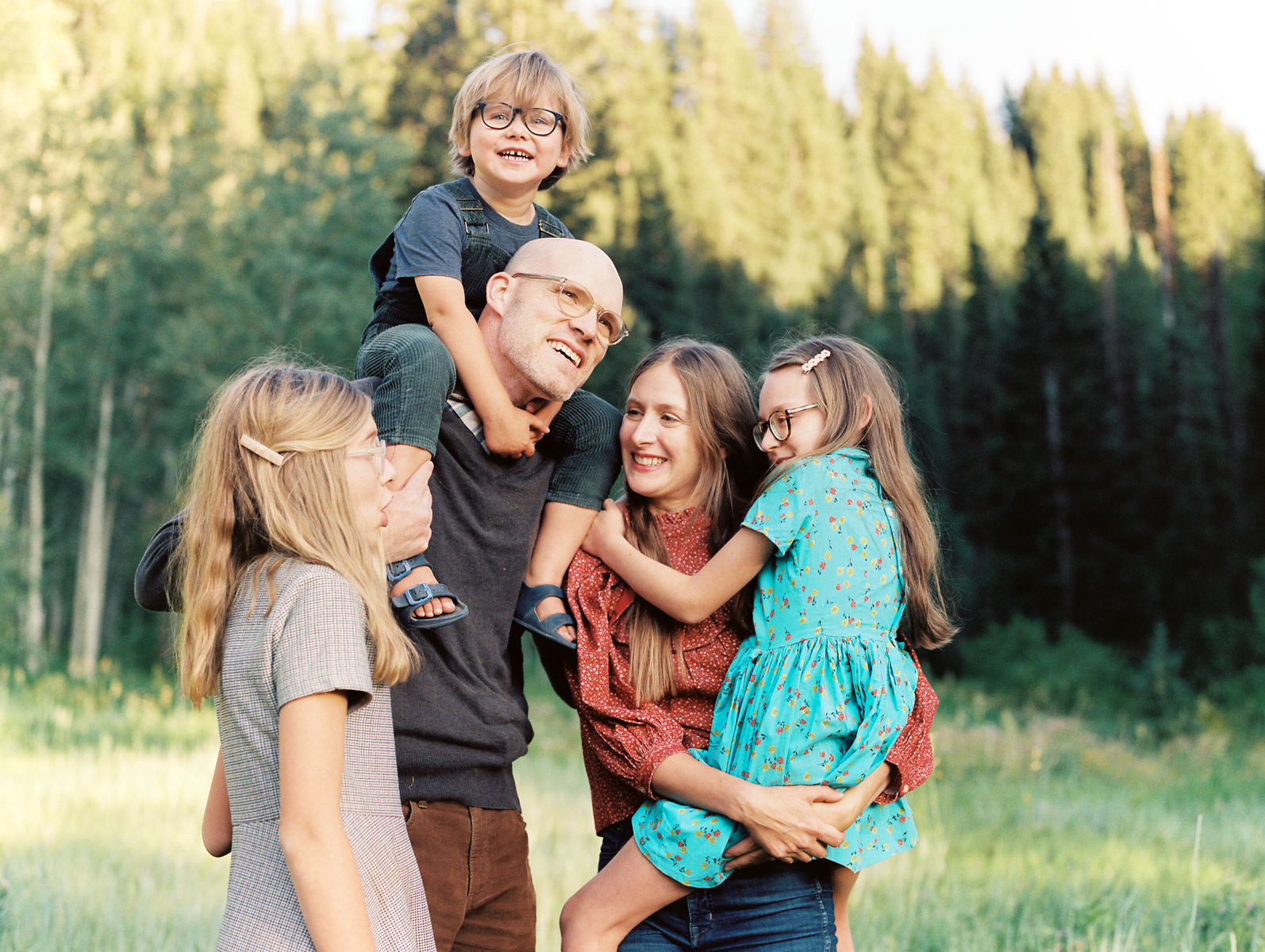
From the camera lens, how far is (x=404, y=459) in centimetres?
250

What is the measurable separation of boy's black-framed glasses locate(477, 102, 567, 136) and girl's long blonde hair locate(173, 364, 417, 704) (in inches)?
51.7

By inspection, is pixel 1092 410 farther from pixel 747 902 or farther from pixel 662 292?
pixel 747 902

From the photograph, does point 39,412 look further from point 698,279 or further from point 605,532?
point 605,532

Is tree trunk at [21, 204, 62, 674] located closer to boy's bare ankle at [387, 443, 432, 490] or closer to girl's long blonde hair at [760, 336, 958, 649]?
boy's bare ankle at [387, 443, 432, 490]

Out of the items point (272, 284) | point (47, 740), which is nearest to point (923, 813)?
point (47, 740)

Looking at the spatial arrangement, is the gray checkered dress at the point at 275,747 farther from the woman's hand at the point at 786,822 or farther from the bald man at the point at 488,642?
the woman's hand at the point at 786,822

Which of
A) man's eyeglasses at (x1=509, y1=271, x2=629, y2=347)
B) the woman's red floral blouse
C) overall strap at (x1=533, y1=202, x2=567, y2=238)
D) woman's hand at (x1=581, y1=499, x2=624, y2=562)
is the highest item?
overall strap at (x1=533, y1=202, x2=567, y2=238)

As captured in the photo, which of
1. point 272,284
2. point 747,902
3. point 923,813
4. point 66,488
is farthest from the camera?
point 66,488

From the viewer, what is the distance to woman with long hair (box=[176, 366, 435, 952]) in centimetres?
191

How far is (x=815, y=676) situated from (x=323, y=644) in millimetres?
1181

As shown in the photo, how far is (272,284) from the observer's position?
26.2 meters

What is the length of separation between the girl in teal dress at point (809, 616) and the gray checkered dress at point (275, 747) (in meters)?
0.64

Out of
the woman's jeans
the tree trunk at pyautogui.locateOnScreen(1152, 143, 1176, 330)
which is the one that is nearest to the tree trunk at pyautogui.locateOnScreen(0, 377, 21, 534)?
the woman's jeans

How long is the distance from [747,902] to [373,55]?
1453 inches
